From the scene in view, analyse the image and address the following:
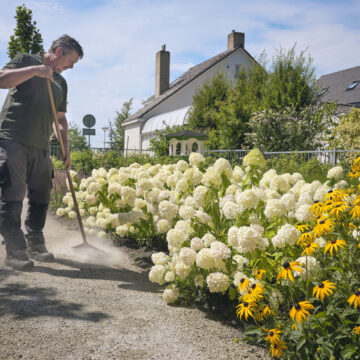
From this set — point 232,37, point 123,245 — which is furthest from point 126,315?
point 232,37

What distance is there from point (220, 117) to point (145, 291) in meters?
15.1

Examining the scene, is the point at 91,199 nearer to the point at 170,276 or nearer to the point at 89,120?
the point at 170,276

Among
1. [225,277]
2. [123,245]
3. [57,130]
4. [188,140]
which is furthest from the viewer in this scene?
[188,140]

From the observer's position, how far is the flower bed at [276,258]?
217 centimetres

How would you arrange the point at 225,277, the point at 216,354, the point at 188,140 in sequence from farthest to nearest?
the point at 188,140 → the point at 225,277 → the point at 216,354

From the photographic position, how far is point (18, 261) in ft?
12.5

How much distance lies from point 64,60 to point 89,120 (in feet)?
60.9

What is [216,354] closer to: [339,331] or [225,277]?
[225,277]

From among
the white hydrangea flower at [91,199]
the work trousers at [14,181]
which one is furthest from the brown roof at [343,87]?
the work trousers at [14,181]

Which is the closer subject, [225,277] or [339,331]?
[339,331]

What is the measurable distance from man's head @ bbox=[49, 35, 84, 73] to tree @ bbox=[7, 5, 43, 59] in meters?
17.7

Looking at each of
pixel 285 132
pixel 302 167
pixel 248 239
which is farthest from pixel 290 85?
pixel 248 239

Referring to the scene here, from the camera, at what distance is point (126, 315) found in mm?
2824

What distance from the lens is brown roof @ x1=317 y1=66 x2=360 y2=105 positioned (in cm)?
2809
